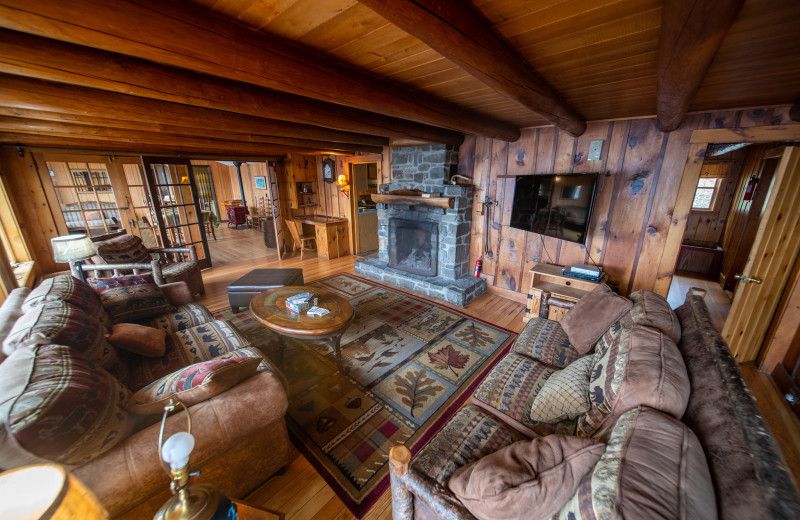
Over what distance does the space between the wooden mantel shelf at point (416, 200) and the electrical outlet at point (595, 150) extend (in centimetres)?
156

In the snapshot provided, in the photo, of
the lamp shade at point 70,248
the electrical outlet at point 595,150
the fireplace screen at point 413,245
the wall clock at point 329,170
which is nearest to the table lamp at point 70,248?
the lamp shade at point 70,248

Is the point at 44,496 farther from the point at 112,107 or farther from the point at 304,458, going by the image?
the point at 112,107

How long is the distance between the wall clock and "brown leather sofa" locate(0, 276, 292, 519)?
435 cm

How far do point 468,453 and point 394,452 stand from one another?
0.38 metres

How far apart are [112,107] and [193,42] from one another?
1.30 m

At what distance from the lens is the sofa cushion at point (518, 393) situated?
1419 mm

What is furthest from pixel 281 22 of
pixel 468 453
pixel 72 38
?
pixel 468 453

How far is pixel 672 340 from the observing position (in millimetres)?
1416

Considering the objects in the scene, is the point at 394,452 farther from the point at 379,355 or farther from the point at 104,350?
the point at 104,350

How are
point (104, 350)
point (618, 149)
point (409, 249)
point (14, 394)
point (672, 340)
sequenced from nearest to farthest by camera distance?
point (14, 394)
point (672, 340)
point (104, 350)
point (618, 149)
point (409, 249)

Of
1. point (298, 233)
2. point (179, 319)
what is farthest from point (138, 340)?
point (298, 233)

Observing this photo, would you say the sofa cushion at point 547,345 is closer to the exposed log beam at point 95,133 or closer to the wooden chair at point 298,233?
the exposed log beam at point 95,133

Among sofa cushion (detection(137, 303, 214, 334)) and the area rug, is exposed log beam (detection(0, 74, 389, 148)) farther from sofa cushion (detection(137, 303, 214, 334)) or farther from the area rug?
the area rug

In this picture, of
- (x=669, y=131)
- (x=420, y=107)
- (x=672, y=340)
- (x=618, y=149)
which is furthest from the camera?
(x=618, y=149)
